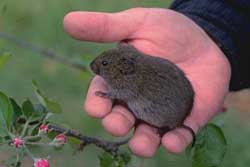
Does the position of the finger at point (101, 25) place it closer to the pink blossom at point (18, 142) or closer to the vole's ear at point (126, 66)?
the vole's ear at point (126, 66)

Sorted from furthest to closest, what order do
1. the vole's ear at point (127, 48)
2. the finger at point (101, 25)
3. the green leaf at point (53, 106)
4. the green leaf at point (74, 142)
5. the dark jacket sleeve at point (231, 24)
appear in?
the dark jacket sleeve at point (231, 24), the vole's ear at point (127, 48), the finger at point (101, 25), the green leaf at point (74, 142), the green leaf at point (53, 106)

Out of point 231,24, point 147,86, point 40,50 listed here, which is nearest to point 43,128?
point 147,86

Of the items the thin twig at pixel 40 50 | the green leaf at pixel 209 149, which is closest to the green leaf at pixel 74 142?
the green leaf at pixel 209 149

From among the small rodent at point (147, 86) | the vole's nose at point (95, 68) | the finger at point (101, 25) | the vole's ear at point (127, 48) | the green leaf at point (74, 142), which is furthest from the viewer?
the vole's nose at point (95, 68)

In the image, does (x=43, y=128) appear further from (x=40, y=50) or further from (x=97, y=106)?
(x=40, y=50)

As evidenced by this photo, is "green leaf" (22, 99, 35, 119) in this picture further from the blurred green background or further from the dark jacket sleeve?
the blurred green background

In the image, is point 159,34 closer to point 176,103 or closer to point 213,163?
point 176,103
